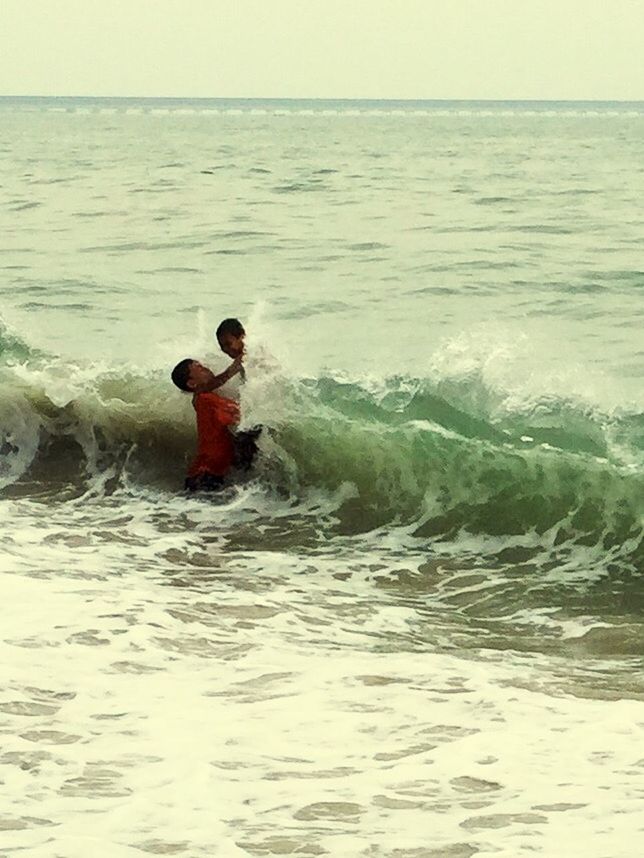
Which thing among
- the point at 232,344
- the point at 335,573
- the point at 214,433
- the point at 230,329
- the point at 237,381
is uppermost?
the point at 230,329

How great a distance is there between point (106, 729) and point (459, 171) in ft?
147

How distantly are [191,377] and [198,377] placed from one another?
64 mm

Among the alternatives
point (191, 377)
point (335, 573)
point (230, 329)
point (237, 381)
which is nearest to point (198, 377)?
point (191, 377)

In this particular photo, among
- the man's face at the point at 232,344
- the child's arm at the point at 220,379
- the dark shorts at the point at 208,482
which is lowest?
the dark shorts at the point at 208,482

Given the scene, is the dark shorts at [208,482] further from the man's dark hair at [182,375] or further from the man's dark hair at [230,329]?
the man's dark hair at [230,329]

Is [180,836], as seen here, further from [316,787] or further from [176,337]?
[176,337]

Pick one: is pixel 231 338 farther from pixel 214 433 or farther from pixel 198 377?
pixel 214 433

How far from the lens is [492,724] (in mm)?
6188

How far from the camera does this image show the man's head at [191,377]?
1145 cm

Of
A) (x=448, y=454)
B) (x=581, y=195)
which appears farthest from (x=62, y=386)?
(x=581, y=195)

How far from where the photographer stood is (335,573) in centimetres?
942

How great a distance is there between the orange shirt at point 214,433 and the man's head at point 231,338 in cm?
42

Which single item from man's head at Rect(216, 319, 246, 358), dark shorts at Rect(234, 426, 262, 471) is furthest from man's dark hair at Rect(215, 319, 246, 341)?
dark shorts at Rect(234, 426, 262, 471)

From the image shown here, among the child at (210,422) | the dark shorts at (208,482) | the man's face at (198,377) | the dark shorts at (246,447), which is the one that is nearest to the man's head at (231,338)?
the child at (210,422)
